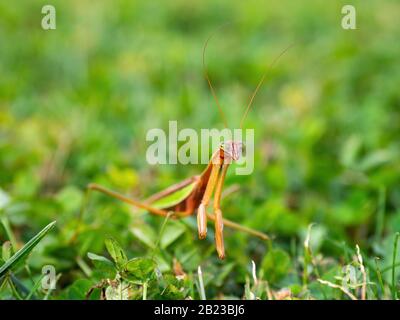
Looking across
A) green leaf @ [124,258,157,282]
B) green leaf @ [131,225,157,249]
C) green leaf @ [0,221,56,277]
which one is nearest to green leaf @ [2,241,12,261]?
green leaf @ [0,221,56,277]

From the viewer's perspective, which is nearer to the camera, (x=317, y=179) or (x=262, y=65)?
(x=317, y=179)

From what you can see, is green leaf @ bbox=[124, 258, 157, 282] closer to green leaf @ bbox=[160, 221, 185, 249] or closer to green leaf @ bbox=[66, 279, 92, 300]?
green leaf @ bbox=[66, 279, 92, 300]

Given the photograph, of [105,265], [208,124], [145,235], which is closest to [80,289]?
[105,265]

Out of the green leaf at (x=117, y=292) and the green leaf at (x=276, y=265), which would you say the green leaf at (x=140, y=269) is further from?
the green leaf at (x=276, y=265)

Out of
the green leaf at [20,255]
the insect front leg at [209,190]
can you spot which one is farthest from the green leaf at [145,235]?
the green leaf at [20,255]

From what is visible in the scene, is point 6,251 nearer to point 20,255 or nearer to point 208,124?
point 20,255
